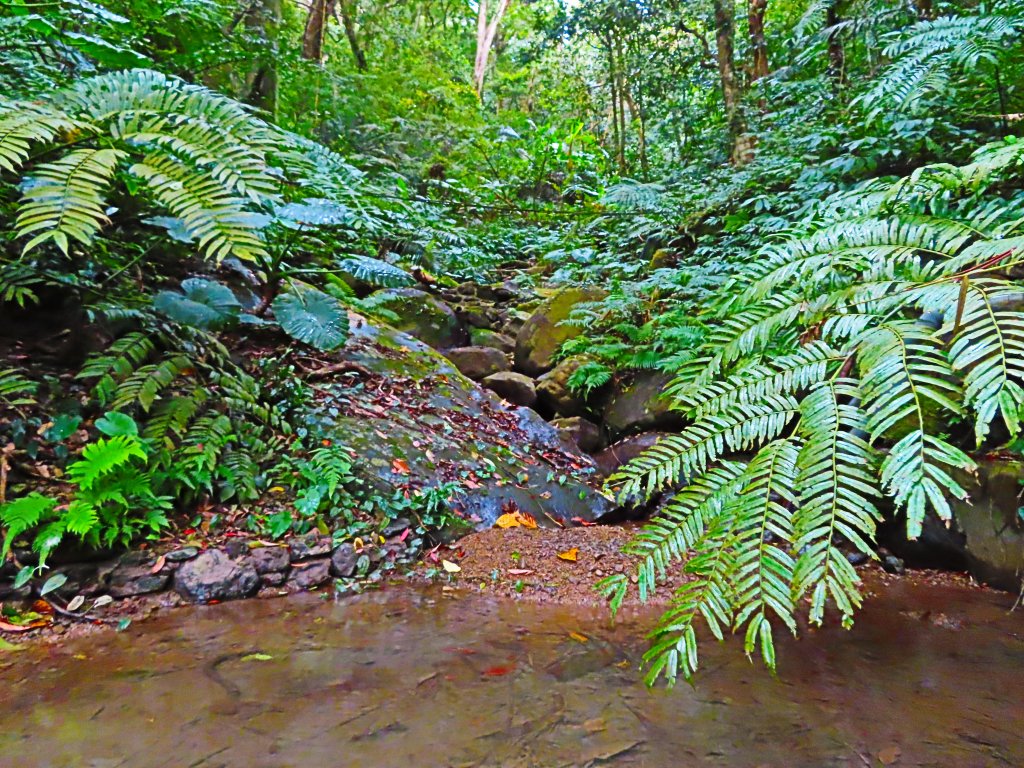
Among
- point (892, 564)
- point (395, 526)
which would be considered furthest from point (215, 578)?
point (892, 564)

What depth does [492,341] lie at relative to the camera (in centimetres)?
648

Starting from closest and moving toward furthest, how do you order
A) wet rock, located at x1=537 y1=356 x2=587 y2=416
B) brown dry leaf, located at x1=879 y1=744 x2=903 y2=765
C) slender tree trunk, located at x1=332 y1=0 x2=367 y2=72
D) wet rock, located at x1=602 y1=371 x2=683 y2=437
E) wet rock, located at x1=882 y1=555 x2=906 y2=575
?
brown dry leaf, located at x1=879 y1=744 x2=903 y2=765, wet rock, located at x1=882 y1=555 x2=906 y2=575, wet rock, located at x1=602 y1=371 x2=683 y2=437, wet rock, located at x1=537 y1=356 x2=587 y2=416, slender tree trunk, located at x1=332 y1=0 x2=367 y2=72

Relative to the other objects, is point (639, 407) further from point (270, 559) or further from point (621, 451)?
point (270, 559)

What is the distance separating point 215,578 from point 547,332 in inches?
161

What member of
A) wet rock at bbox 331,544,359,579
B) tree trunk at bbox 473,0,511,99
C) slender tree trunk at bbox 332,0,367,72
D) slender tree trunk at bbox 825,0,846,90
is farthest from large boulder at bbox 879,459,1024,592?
tree trunk at bbox 473,0,511,99

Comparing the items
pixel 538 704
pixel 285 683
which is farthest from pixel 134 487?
pixel 538 704

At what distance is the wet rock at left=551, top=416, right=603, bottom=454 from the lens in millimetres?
5070

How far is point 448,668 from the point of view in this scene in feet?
6.47

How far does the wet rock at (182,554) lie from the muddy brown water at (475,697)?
28 cm

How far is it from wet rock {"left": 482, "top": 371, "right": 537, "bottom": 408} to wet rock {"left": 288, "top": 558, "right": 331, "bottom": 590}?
292cm

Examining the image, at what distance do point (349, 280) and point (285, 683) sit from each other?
4.90m

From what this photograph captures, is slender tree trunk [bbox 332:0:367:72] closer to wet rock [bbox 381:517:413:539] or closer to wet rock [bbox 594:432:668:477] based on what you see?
wet rock [bbox 594:432:668:477]

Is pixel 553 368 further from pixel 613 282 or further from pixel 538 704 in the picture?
pixel 538 704

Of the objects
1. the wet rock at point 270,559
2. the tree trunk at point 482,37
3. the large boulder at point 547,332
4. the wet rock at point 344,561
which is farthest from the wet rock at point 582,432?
the tree trunk at point 482,37
